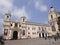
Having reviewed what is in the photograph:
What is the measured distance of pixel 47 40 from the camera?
160 ft

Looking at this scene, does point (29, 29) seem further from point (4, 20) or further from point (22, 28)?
point (4, 20)

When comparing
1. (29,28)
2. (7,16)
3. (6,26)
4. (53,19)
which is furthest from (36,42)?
(53,19)

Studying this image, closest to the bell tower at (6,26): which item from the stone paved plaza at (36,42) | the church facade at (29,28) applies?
the church facade at (29,28)

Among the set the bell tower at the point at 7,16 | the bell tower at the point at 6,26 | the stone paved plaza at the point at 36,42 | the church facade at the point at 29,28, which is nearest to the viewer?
the stone paved plaza at the point at 36,42

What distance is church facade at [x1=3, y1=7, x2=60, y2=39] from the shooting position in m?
73.0

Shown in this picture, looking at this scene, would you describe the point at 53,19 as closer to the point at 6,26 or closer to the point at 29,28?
the point at 29,28

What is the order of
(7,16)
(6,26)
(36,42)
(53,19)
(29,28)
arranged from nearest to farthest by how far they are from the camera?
(36,42), (6,26), (7,16), (29,28), (53,19)

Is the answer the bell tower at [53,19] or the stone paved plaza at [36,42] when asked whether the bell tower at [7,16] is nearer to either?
the stone paved plaza at [36,42]

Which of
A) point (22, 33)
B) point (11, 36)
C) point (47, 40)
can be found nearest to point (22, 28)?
point (22, 33)

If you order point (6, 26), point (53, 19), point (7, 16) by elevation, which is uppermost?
point (7, 16)

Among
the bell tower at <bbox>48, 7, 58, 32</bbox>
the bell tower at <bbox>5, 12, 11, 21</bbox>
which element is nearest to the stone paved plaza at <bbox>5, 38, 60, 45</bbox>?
the bell tower at <bbox>5, 12, 11, 21</bbox>

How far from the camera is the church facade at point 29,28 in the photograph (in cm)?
7300

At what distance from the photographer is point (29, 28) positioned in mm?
79625

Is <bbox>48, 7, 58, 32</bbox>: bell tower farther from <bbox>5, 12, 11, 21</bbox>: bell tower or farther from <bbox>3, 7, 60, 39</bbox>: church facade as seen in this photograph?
<bbox>5, 12, 11, 21</bbox>: bell tower
